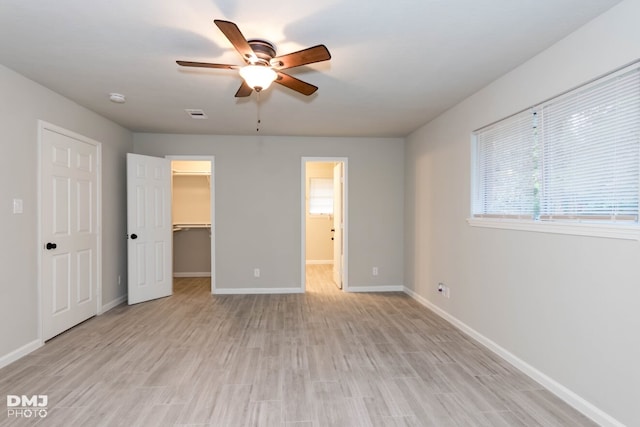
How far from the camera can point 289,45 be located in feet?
7.54

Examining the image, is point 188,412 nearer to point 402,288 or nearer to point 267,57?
point 267,57

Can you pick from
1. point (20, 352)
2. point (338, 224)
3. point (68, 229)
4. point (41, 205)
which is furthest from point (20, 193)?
point (338, 224)

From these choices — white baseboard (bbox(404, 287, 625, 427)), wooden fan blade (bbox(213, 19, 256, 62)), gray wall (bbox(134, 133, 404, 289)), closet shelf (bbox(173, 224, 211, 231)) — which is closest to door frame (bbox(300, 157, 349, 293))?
Answer: gray wall (bbox(134, 133, 404, 289))

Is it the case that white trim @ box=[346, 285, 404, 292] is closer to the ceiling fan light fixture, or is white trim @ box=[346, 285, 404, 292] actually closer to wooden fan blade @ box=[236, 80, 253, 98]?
wooden fan blade @ box=[236, 80, 253, 98]

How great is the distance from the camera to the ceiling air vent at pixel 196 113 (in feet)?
12.3

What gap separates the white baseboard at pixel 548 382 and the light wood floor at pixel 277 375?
0.05 m

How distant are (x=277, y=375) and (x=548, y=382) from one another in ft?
6.51

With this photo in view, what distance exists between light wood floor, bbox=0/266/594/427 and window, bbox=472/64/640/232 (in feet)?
4.34

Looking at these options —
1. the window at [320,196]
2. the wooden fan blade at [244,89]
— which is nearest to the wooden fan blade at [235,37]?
the wooden fan blade at [244,89]

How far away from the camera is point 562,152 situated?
2271mm

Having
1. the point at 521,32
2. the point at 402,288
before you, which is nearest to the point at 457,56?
the point at 521,32

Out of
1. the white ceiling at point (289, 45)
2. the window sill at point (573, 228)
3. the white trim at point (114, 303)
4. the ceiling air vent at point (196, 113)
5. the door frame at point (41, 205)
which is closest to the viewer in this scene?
the window sill at point (573, 228)

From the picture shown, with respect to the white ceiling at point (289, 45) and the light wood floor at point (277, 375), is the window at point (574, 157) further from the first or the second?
the light wood floor at point (277, 375)

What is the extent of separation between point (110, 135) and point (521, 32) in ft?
15.2
